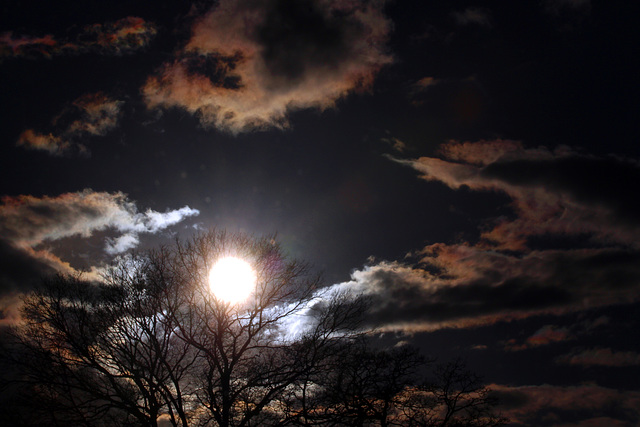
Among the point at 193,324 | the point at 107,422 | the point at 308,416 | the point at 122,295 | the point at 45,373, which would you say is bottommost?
the point at 308,416

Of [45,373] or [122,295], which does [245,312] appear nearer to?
[122,295]

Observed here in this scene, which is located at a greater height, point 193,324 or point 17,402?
point 193,324

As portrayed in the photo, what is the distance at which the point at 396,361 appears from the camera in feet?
68.3

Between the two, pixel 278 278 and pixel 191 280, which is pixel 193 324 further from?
pixel 278 278

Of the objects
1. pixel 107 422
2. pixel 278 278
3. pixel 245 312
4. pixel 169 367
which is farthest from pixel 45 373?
pixel 278 278

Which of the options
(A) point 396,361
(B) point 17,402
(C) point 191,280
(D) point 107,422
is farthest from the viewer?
(A) point 396,361

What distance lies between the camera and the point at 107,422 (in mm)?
16406

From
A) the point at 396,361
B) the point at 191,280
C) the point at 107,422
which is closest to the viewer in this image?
the point at 107,422

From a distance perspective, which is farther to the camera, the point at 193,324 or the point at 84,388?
the point at 193,324

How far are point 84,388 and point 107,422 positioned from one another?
212 cm

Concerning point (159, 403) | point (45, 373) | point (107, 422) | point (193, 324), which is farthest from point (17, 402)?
point (193, 324)

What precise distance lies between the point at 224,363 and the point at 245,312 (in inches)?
106

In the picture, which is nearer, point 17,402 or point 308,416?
point 17,402

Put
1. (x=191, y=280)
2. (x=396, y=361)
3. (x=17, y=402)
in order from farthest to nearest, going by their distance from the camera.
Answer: (x=396, y=361) < (x=191, y=280) < (x=17, y=402)
